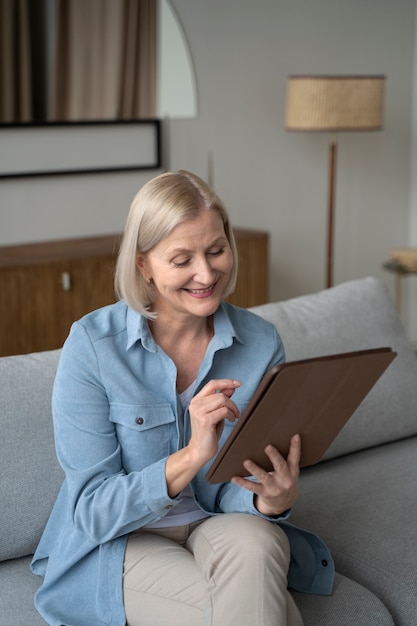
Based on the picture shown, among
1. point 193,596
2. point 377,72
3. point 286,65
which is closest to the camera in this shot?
point 193,596

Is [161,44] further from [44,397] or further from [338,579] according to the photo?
[338,579]

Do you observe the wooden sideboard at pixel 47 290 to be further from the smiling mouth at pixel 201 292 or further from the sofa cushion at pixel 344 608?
the sofa cushion at pixel 344 608

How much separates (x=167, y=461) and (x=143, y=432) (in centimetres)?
13

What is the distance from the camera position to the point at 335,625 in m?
1.66

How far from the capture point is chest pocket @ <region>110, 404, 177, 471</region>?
1.66m

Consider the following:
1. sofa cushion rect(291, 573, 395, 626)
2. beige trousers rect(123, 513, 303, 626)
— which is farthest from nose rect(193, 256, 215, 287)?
sofa cushion rect(291, 573, 395, 626)

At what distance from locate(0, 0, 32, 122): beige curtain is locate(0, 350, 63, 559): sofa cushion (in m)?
1.88

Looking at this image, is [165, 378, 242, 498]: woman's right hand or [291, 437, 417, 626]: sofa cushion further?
[291, 437, 417, 626]: sofa cushion

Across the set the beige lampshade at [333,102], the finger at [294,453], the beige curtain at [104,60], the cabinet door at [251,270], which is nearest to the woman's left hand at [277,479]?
the finger at [294,453]

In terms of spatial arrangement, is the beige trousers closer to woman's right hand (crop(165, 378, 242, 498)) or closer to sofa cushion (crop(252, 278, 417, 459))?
woman's right hand (crop(165, 378, 242, 498))

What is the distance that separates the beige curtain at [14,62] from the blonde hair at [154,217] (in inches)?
78.1

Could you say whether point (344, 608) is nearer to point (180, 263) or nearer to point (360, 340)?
point (180, 263)

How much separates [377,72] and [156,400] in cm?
354

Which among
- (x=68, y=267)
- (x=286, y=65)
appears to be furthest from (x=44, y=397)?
(x=286, y=65)
